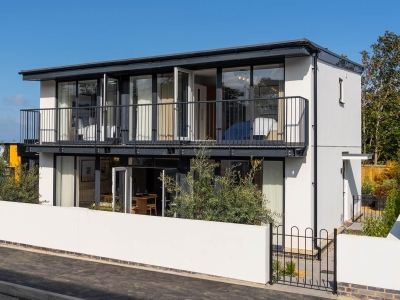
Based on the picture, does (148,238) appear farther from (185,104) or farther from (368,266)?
(185,104)

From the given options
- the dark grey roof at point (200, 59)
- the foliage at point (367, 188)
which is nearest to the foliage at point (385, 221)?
the dark grey roof at point (200, 59)

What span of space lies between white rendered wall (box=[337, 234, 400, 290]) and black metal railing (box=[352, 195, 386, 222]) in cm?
886

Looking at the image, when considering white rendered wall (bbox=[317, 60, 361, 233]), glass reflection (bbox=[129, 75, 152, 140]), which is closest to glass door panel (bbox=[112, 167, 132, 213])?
glass reflection (bbox=[129, 75, 152, 140])

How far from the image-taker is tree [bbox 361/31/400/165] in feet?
87.8

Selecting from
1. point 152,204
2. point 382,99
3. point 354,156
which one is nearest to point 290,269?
point 354,156

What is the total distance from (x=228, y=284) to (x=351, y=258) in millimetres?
2487

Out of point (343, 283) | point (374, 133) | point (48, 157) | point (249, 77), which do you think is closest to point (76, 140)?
point (48, 157)

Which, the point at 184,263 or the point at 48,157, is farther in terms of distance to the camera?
the point at 48,157

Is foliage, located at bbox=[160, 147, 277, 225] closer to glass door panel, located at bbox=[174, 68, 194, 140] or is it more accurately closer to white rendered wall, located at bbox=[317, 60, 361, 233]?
white rendered wall, located at bbox=[317, 60, 361, 233]

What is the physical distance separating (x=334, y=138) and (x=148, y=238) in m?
7.01

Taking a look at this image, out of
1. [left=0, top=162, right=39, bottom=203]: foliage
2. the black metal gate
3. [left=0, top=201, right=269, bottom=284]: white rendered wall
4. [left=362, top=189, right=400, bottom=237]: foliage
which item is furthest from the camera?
[left=0, top=162, right=39, bottom=203]: foliage

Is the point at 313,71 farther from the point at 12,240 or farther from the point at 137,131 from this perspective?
the point at 12,240

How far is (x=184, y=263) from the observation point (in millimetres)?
9766

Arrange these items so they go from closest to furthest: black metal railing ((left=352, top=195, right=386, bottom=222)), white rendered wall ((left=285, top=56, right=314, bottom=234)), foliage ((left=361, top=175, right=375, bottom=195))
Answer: white rendered wall ((left=285, top=56, right=314, bottom=234)) → black metal railing ((left=352, top=195, right=386, bottom=222)) → foliage ((left=361, top=175, right=375, bottom=195))
